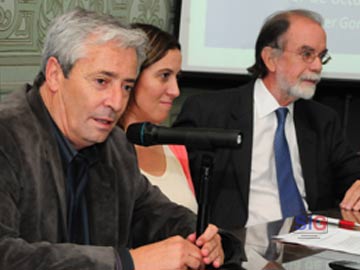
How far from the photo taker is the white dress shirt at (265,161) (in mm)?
2861

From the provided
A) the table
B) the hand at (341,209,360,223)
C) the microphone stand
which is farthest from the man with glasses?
the microphone stand

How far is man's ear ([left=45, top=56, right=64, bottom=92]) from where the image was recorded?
172 cm

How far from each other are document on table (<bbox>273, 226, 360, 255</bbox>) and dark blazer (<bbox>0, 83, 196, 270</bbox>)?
0.31m

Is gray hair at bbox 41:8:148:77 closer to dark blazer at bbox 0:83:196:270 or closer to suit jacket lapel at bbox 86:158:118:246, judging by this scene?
dark blazer at bbox 0:83:196:270

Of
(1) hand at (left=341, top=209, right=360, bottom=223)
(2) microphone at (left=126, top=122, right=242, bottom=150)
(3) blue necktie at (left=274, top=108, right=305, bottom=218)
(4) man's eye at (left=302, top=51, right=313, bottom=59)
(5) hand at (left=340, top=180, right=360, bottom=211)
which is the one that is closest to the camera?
(2) microphone at (left=126, top=122, right=242, bottom=150)

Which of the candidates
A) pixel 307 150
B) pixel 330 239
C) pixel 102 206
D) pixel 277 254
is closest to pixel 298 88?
pixel 307 150

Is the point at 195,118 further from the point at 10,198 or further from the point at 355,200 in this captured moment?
the point at 10,198

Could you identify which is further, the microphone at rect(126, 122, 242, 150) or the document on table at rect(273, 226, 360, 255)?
the document on table at rect(273, 226, 360, 255)

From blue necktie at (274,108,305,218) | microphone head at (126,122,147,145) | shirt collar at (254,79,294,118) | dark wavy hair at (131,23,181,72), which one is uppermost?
dark wavy hair at (131,23,181,72)

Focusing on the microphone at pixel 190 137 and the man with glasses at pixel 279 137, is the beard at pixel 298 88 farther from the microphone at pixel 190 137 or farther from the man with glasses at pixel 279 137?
the microphone at pixel 190 137

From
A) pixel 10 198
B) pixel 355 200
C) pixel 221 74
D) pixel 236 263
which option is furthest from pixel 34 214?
pixel 221 74

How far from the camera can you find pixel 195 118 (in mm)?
2969

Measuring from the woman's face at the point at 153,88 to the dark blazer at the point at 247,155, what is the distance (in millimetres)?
367

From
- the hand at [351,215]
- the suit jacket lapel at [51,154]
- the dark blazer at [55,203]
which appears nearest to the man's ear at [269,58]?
the hand at [351,215]
